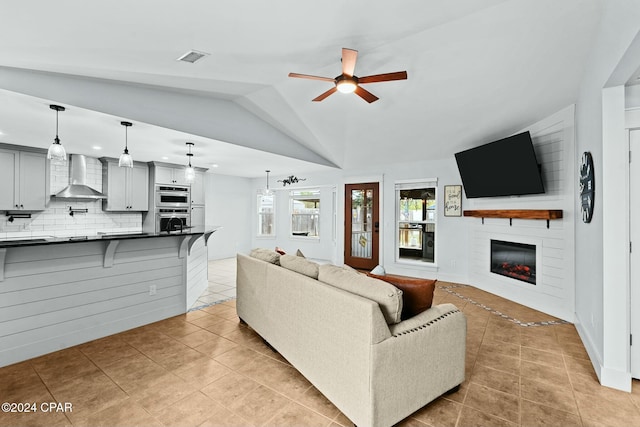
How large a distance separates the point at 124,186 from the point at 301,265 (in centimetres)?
509

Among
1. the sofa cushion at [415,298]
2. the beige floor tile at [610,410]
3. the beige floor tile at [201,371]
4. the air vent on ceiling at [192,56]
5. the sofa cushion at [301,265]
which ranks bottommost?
the beige floor tile at [610,410]

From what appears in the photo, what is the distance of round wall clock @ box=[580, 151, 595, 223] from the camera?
2660 mm

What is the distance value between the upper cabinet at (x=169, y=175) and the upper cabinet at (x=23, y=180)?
1755 mm

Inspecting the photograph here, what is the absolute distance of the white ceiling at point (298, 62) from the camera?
7.32ft

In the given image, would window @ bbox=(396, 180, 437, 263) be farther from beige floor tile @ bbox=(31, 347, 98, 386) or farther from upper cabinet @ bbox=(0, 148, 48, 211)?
upper cabinet @ bbox=(0, 148, 48, 211)

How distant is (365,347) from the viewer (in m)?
1.73

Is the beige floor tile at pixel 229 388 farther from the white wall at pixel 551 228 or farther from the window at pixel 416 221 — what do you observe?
the window at pixel 416 221

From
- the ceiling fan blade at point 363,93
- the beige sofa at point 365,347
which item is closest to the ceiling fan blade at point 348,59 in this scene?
the ceiling fan blade at point 363,93

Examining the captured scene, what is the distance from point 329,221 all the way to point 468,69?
4742 millimetres

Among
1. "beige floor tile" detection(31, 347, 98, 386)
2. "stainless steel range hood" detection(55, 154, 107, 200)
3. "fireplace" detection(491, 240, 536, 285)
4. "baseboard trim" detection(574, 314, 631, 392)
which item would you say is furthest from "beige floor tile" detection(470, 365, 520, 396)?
"stainless steel range hood" detection(55, 154, 107, 200)

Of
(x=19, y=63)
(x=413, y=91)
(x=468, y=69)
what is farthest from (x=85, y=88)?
(x=468, y=69)

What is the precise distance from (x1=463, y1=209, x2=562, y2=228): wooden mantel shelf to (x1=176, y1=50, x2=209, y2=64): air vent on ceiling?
4.29 meters

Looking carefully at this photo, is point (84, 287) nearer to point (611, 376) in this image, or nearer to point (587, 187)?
point (611, 376)

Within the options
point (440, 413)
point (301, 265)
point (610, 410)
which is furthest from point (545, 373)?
point (301, 265)
